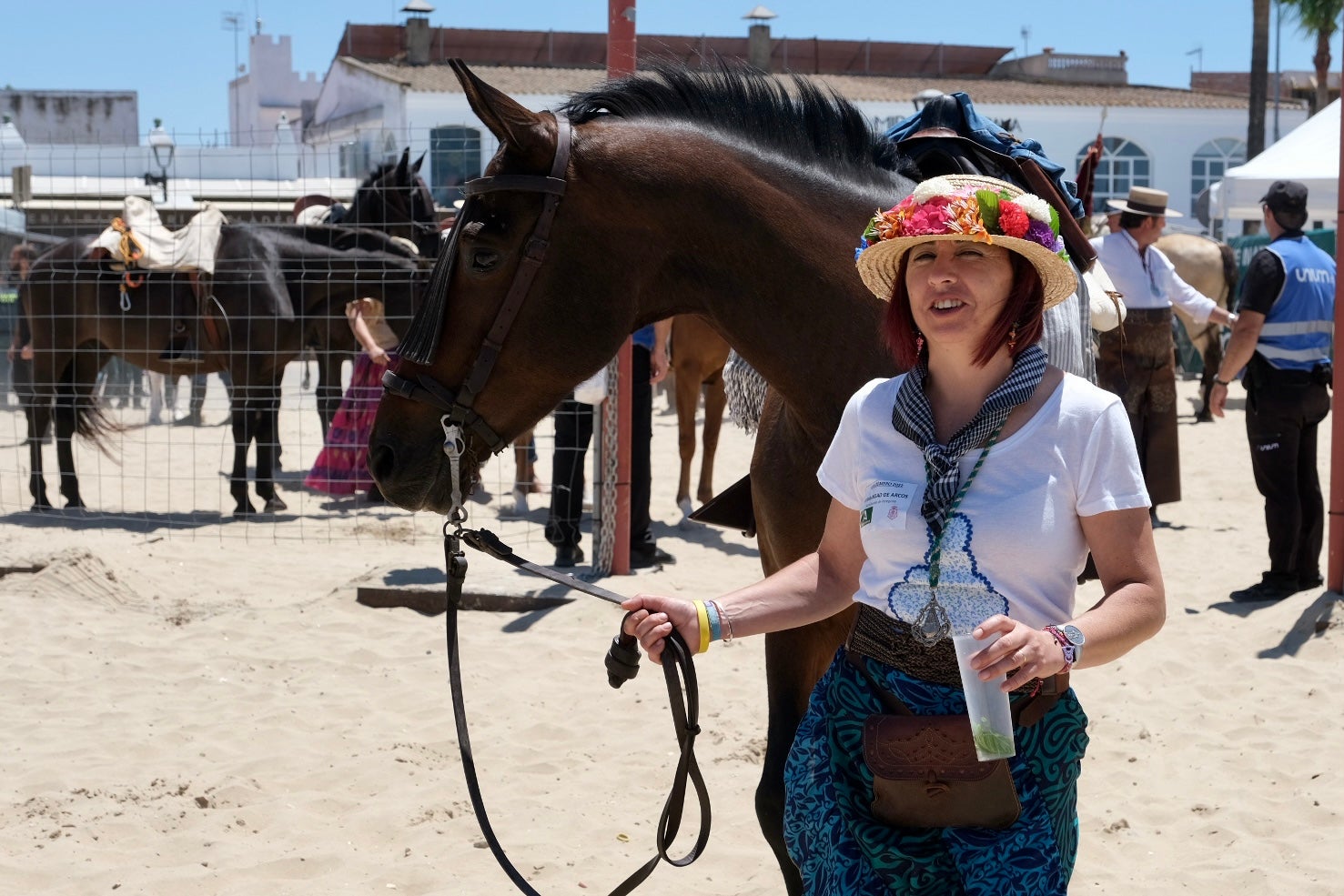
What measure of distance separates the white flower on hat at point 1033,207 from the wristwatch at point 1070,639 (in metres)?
0.60

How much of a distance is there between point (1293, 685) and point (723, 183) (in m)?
3.90

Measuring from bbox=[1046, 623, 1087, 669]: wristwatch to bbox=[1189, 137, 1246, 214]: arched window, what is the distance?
38.4 metres

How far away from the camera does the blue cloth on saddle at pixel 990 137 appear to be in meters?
2.94

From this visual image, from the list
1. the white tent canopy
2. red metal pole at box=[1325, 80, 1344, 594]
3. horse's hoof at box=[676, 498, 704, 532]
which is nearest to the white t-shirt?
red metal pole at box=[1325, 80, 1344, 594]

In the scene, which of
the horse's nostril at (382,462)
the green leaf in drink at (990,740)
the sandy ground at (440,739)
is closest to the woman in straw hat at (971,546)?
the green leaf in drink at (990,740)

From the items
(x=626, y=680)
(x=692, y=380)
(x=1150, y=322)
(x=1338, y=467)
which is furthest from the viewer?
(x=692, y=380)

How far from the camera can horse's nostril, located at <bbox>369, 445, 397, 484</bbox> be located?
107 inches

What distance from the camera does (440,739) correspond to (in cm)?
477

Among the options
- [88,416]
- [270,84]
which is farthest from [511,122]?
[270,84]

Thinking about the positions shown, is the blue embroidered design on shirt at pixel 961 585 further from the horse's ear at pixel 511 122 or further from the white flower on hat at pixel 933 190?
the horse's ear at pixel 511 122

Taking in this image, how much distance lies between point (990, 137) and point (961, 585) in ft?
4.49

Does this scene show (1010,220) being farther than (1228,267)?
No

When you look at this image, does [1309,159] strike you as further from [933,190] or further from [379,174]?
[933,190]

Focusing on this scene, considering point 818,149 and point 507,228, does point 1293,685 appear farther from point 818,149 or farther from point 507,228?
point 507,228
